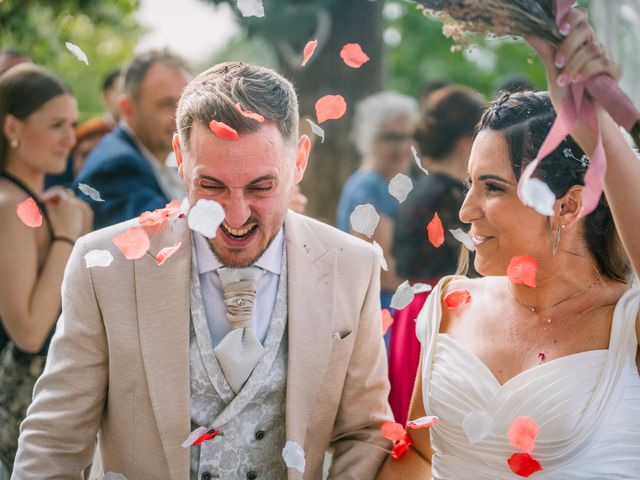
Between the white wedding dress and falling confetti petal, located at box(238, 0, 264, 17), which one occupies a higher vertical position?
falling confetti petal, located at box(238, 0, 264, 17)

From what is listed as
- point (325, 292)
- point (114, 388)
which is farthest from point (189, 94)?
point (114, 388)

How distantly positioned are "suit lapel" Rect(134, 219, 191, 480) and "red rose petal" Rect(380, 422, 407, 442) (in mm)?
682

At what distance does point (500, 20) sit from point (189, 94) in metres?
1.10

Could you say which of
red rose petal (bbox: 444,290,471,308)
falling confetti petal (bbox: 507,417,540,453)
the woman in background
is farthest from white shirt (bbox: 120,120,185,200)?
falling confetti petal (bbox: 507,417,540,453)

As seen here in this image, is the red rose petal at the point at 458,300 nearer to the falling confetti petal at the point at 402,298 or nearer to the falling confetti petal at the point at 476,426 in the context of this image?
the falling confetti petal at the point at 402,298

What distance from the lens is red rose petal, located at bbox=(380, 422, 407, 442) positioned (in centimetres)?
302

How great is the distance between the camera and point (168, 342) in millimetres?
2846

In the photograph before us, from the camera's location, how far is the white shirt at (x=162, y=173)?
5148mm

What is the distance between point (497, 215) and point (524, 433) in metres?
0.70

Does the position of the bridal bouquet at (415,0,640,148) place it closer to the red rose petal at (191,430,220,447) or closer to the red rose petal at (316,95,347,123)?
the red rose petal at (316,95,347,123)

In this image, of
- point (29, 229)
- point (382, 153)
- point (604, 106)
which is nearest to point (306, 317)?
point (604, 106)

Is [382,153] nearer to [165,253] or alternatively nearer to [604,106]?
[165,253]

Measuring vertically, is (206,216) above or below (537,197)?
below

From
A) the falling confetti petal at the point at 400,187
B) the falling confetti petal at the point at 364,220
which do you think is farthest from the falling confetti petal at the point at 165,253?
the falling confetti petal at the point at 400,187
